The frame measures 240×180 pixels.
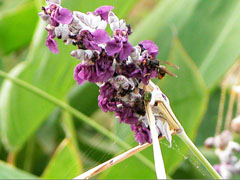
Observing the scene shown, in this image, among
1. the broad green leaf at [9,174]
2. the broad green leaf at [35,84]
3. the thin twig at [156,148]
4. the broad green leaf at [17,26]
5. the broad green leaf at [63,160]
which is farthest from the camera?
the broad green leaf at [17,26]

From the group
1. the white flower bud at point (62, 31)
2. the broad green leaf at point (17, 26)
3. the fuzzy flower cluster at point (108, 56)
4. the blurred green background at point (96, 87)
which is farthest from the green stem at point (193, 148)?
the broad green leaf at point (17, 26)

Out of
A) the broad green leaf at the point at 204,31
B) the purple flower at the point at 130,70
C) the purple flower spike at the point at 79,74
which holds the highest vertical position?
the broad green leaf at the point at 204,31

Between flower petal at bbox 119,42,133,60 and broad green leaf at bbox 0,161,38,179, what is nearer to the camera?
flower petal at bbox 119,42,133,60

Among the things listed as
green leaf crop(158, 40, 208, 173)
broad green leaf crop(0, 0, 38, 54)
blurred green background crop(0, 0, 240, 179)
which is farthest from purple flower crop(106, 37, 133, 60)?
broad green leaf crop(0, 0, 38, 54)

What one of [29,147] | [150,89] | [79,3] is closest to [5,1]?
[29,147]

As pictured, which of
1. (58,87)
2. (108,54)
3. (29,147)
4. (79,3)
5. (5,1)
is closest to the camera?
(108,54)

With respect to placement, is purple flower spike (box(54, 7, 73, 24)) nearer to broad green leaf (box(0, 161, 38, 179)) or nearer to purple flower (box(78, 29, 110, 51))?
purple flower (box(78, 29, 110, 51))

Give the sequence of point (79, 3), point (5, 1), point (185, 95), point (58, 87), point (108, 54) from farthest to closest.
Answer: point (5, 1) < point (58, 87) < point (185, 95) < point (79, 3) < point (108, 54)

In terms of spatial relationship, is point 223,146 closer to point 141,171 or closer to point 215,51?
point 141,171

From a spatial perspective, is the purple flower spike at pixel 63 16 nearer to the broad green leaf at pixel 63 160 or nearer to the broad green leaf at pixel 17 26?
the broad green leaf at pixel 63 160
